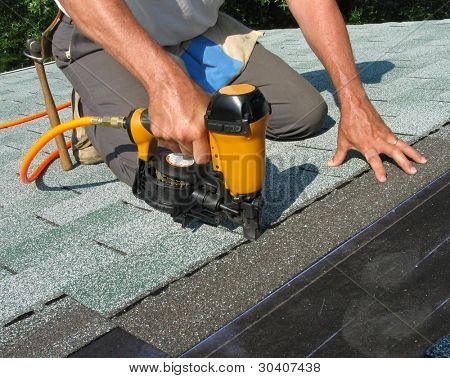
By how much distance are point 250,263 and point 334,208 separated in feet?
1.44

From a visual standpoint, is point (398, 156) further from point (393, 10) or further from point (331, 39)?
point (393, 10)

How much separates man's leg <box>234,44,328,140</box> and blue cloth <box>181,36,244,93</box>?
8 cm

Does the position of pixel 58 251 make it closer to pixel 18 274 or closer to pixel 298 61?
pixel 18 274

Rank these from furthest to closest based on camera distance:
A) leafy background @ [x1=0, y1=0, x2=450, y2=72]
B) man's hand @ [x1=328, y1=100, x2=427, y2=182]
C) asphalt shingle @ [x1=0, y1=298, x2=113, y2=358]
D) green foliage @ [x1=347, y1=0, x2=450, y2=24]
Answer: green foliage @ [x1=347, y1=0, x2=450, y2=24], leafy background @ [x1=0, y1=0, x2=450, y2=72], man's hand @ [x1=328, y1=100, x2=427, y2=182], asphalt shingle @ [x1=0, y1=298, x2=113, y2=358]

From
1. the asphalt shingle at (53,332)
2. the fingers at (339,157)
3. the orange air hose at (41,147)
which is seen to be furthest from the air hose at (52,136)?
the fingers at (339,157)

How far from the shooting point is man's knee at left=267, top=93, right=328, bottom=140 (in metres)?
2.66

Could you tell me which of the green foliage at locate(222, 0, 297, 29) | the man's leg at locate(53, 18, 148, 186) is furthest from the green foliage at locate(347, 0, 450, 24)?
the man's leg at locate(53, 18, 148, 186)

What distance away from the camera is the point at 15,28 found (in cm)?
903

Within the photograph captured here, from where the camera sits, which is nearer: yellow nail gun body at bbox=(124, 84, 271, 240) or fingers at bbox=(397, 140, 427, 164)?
yellow nail gun body at bbox=(124, 84, 271, 240)

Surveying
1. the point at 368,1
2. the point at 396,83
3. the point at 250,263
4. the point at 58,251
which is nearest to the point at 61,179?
the point at 58,251

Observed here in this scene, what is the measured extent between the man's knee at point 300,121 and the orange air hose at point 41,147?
102cm

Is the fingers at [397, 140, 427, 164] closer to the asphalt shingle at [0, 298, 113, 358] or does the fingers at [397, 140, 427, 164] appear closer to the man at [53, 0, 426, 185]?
the man at [53, 0, 426, 185]

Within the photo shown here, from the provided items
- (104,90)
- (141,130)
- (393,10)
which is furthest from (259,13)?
(141,130)

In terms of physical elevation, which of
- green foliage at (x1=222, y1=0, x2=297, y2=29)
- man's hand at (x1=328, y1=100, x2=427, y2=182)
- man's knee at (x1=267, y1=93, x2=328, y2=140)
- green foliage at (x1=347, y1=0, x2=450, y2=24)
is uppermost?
man's hand at (x1=328, y1=100, x2=427, y2=182)
